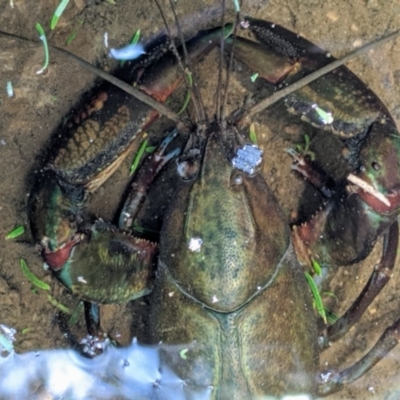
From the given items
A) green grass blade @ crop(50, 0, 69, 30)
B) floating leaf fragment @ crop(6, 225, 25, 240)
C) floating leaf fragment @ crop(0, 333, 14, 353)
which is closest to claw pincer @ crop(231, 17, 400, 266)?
green grass blade @ crop(50, 0, 69, 30)

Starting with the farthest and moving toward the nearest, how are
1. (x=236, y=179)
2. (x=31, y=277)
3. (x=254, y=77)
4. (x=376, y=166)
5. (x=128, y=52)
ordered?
(x=31, y=277)
(x=128, y=52)
(x=254, y=77)
(x=376, y=166)
(x=236, y=179)

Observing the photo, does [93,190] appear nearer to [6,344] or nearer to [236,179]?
[236,179]

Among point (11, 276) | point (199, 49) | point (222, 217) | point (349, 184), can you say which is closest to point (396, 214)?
point (349, 184)

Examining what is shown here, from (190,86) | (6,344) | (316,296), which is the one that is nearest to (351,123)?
(190,86)

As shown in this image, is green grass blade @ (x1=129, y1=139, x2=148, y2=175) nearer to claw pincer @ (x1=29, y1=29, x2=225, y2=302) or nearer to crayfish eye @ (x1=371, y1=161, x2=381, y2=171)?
claw pincer @ (x1=29, y1=29, x2=225, y2=302)

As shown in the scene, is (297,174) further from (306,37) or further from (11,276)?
(11,276)

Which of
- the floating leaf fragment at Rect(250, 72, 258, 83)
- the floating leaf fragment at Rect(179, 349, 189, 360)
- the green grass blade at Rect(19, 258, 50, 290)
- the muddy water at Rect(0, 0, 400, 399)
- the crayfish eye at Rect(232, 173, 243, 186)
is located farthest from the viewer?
the green grass blade at Rect(19, 258, 50, 290)

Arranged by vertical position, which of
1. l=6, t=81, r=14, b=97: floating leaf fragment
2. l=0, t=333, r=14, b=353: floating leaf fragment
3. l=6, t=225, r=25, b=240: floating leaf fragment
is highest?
l=6, t=81, r=14, b=97: floating leaf fragment

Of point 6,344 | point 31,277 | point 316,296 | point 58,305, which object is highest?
point 316,296

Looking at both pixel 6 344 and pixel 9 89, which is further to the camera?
pixel 6 344
